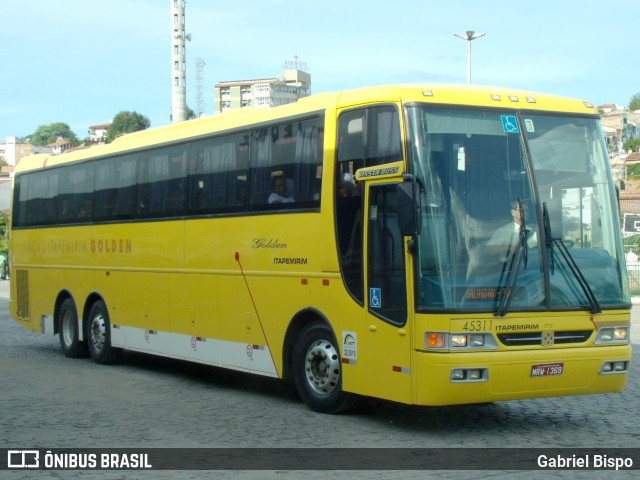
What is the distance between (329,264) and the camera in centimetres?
1119

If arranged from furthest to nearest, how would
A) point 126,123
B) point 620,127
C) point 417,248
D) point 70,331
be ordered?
1. point 620,127
2. point 126,123
3. point 70,331
4. point 417,248

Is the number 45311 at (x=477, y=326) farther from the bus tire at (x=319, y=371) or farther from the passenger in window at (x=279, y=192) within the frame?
the passenger in window at (x=279, y=192)

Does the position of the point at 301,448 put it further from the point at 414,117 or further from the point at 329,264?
the point at 414,117

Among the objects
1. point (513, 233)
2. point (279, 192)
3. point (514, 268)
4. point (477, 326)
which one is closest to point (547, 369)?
point (477, 326)

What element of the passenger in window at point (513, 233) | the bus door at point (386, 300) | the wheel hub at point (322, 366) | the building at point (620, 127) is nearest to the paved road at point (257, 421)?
the wheel hub at point (322, 366)

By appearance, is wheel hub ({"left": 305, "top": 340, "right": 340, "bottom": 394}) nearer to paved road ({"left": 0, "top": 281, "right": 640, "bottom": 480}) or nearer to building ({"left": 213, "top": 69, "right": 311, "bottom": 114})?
paved road ({"left": 0, "top": 281, "right": 640, "bottom": 480})

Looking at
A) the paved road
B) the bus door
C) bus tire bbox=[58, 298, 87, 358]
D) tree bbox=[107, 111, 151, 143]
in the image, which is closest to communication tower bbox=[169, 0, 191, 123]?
bus tire bbox=[58, 298, 87, 358]

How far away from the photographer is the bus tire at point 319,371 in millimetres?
11188

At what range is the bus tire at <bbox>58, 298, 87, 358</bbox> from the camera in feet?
59.7

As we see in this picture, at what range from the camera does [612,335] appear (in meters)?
10.3

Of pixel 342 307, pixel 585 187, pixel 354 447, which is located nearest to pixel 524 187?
pixel 585 187

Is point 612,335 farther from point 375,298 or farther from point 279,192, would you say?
point 279,192

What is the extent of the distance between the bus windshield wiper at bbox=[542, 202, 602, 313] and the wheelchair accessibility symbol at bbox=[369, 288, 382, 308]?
1.68 meters

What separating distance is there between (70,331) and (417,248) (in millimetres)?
10258
